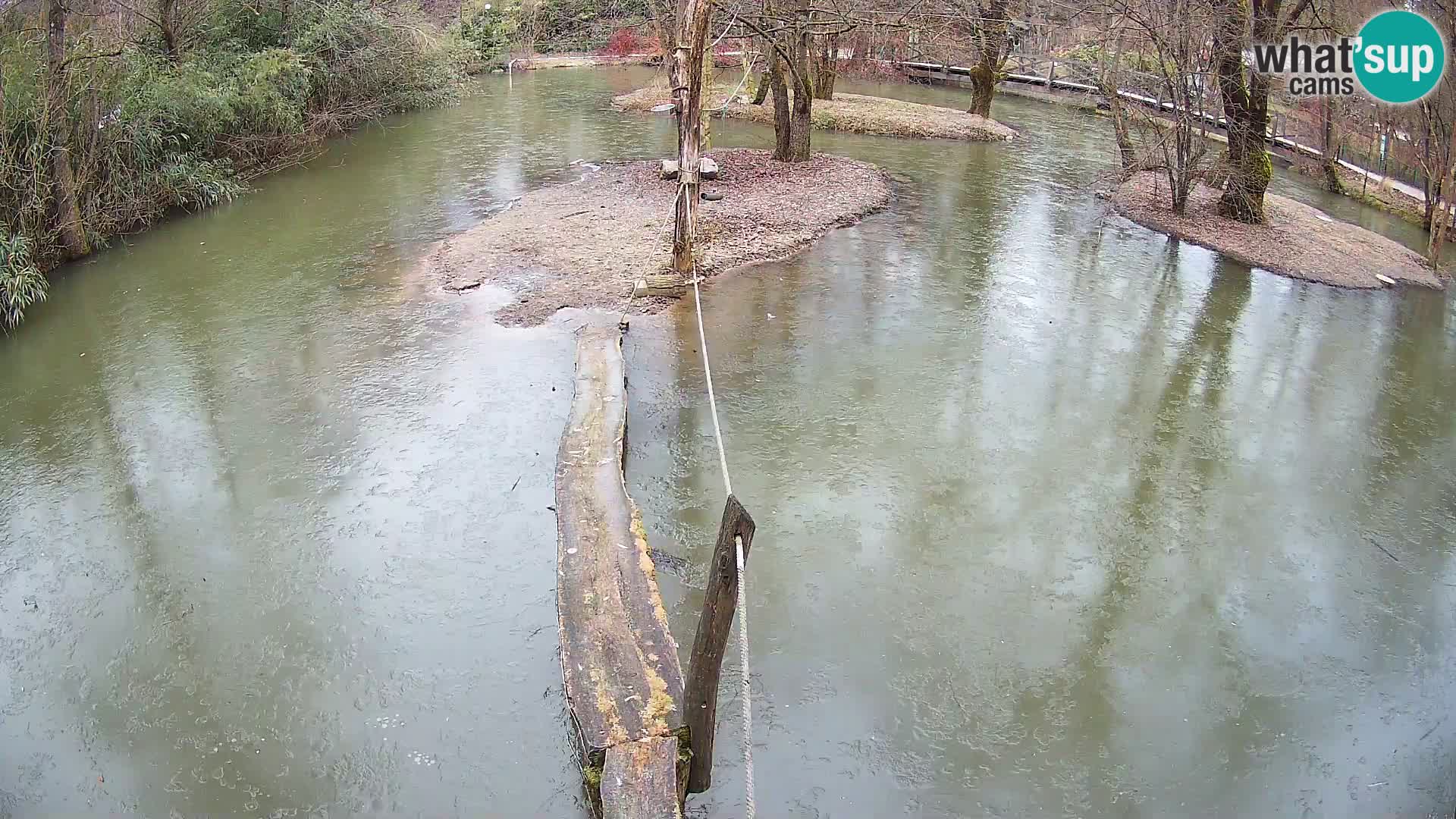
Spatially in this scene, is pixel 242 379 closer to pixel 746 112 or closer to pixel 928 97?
pixel 746 112

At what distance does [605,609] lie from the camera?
442cm

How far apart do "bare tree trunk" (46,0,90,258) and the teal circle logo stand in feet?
48.5

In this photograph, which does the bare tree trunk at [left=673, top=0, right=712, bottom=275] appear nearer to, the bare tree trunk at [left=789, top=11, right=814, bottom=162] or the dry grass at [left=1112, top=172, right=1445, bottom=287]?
the bare tree trunk at [left=789, top=11, right=814, bottom=162]

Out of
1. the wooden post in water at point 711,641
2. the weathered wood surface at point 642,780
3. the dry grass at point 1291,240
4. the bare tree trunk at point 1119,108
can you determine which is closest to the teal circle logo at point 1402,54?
the dry grass at point 1291,240

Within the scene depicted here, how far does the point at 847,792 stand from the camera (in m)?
3.86

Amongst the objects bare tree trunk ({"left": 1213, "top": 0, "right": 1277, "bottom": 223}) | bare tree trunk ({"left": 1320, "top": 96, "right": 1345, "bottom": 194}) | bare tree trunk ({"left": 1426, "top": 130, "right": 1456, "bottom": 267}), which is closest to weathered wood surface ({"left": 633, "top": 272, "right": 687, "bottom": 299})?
bare tree trunk ({"left": 1213, "top": 0, "right": 1277, "bottom": 223})

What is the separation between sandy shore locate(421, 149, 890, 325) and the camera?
920 cm

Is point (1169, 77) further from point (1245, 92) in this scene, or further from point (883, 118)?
point (883, 118)

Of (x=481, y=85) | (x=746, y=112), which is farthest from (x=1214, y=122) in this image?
(x=481, y=85)

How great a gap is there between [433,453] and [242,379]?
222 centimetres

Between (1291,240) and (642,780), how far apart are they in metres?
10.9

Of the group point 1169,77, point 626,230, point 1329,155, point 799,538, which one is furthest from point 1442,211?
point 799,538

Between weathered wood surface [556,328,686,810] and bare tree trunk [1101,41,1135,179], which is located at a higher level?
bare tree trunk [1101,41,1135,179]

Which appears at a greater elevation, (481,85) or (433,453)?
(481,85)
